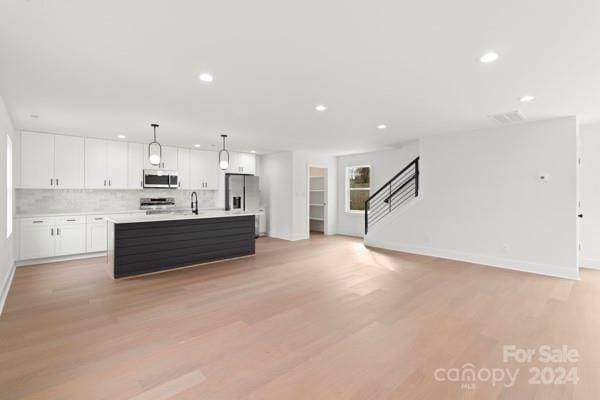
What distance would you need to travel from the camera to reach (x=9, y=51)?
7.82ft

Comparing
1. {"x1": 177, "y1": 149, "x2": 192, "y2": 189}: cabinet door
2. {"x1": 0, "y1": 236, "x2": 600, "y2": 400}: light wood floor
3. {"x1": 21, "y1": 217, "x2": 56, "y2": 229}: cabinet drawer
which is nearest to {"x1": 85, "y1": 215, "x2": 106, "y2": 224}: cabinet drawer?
{"x1": 21, "y1": 217, "x2": 56, "y2": 229}: cabinet drawer

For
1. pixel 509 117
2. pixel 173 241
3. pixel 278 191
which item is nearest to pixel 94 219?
pixel 173 241

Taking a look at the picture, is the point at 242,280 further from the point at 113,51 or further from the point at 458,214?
the point at 458,214

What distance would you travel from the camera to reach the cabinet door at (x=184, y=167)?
23.1 feet

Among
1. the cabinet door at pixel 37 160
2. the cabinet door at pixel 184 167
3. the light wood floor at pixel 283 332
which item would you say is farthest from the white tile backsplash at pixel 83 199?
the light wood floor at pixel 283 332

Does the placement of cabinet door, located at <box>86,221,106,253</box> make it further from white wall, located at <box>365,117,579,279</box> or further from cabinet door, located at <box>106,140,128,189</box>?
white wall, located at <box>365,117,579,279</box>

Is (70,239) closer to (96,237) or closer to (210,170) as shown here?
(96,237)

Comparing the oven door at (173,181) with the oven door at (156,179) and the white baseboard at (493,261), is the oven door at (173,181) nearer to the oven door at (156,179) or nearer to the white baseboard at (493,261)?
the oven door at (156,179)

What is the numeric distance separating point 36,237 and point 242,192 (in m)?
4.44

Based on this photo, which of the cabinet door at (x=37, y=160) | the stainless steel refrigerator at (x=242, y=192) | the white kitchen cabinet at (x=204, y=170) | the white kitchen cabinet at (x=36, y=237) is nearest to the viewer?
the white kitchen cabinet at (x=36, y=237)

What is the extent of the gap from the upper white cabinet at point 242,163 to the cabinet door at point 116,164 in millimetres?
2591

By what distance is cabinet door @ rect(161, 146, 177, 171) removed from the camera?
22.3 ft

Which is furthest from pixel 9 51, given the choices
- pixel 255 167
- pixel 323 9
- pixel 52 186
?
pixel 255 167

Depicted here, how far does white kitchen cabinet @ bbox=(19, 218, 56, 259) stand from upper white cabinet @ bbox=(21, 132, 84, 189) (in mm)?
698
